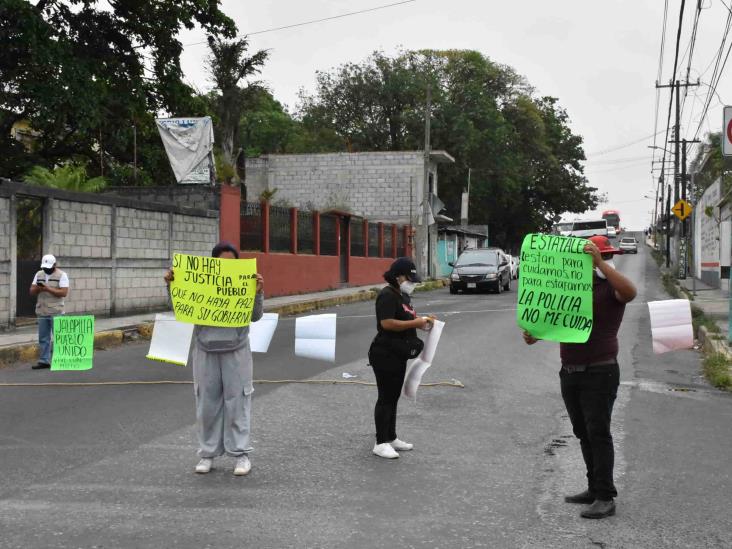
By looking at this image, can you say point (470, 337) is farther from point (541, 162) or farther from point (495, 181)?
point (541, 162)

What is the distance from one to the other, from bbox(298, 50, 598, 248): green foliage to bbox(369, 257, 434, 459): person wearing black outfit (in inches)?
1808

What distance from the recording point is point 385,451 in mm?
6406

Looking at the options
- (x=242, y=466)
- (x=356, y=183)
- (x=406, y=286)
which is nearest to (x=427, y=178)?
(x=356, y=183)

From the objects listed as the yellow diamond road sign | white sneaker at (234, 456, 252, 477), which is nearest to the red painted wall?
the yellow diamond road sign

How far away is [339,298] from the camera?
25.7 m

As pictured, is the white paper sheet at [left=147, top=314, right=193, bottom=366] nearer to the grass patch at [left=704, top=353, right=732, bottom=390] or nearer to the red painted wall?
the grass patch at [left=704, top=353, right=732, bottom=390]

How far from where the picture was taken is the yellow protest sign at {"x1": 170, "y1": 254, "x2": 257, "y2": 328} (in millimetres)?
6008

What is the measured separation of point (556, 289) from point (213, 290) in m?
2.49

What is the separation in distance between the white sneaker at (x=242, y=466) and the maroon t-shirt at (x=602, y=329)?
2.45 meters

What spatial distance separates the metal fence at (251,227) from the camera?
79.3 feet

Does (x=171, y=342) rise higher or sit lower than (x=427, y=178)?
lower

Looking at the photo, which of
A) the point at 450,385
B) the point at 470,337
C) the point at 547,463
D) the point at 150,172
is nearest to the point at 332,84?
the point at 150,172

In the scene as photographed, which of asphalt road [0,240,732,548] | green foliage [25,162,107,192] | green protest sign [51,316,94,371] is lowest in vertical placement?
asphalt road [0,240,732,548]

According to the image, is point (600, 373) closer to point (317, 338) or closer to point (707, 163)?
point (317, 338)
